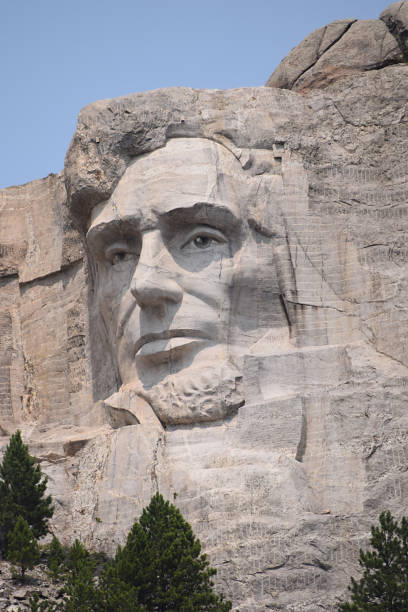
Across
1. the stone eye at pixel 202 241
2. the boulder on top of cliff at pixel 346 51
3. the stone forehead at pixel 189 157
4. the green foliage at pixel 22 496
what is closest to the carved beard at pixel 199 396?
the stone eye at pixel 202 241

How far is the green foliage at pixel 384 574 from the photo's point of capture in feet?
55.3

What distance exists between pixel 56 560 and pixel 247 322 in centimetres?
397

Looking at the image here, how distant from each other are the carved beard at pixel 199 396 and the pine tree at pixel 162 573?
97.5 inches

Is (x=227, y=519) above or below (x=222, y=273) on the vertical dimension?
below

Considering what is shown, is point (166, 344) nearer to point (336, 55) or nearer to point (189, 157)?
point (189, 157)

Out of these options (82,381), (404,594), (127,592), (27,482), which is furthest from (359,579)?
(82,381)

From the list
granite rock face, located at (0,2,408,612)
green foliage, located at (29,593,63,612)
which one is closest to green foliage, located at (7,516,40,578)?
green foliage, located at (29,593,63,612)

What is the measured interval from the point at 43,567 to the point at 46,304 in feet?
16.4

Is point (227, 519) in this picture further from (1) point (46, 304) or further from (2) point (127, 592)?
(1) point (46, 304)

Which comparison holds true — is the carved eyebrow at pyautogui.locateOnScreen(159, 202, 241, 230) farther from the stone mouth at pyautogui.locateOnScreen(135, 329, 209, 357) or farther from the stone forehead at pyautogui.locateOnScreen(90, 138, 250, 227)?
the stone mouth at pyautogui.locateOnScreen(135, 329, 209, 357)

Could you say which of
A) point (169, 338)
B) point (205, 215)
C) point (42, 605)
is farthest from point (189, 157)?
point (42, 605)

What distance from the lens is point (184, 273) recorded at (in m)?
20.4

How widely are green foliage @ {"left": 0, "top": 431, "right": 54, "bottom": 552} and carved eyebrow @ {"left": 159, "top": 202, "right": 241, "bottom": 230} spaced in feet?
11.7

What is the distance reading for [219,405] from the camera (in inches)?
781
